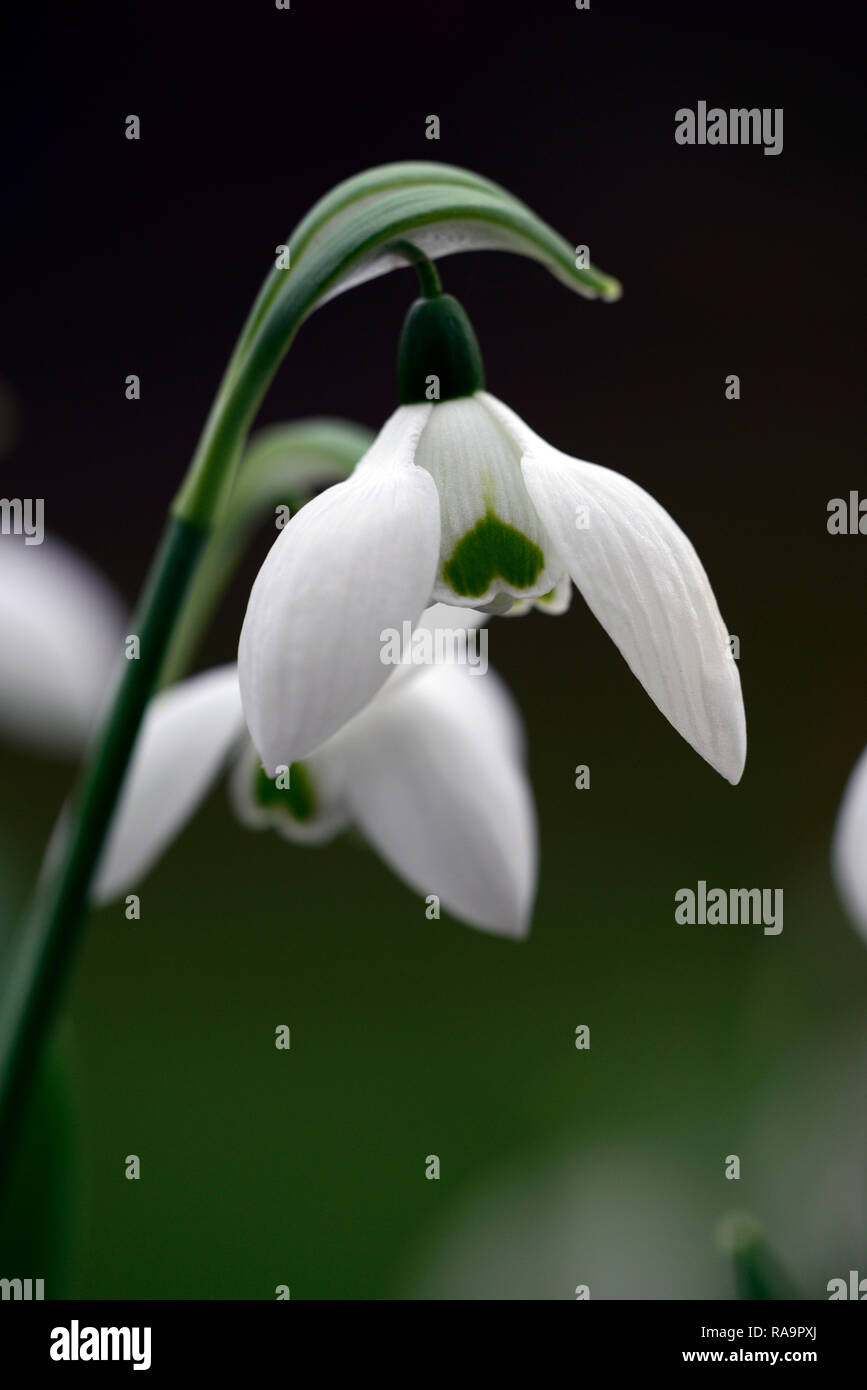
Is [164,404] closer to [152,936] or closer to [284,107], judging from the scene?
[284,107]

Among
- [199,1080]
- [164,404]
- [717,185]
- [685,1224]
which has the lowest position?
[685,1224]

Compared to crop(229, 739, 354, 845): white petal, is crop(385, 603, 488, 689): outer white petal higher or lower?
higher

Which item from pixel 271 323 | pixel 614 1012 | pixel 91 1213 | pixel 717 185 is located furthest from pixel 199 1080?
pixel 717 185

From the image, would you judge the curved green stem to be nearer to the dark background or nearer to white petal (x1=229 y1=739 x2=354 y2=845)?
white petal (x1=229 y1=739 x2=354 y2=845)

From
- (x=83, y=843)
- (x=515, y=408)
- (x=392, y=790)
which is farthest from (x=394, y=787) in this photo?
(x=515, y=408)

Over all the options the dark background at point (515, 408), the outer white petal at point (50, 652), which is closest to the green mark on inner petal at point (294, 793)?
the outer white petal at point (50, 652)

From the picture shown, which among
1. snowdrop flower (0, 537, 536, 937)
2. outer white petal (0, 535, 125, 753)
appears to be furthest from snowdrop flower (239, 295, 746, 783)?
outer white petal (0, 535, 125, 753)
